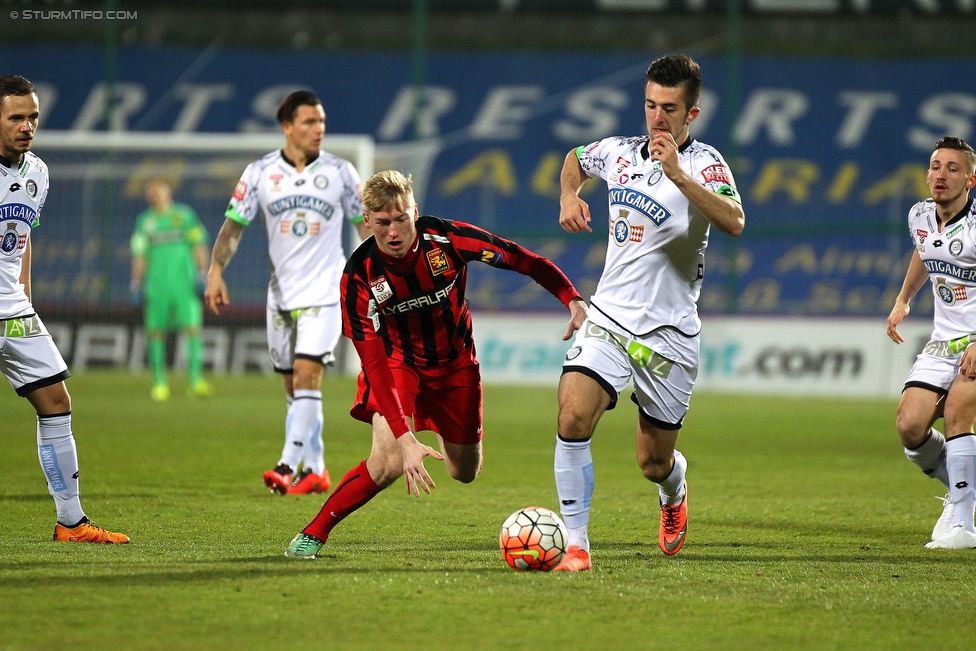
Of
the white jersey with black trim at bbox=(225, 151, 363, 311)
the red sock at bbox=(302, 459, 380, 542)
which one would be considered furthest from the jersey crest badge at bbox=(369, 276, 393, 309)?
the white jersey with black trim at bbox=(225, 151, 363, 311)

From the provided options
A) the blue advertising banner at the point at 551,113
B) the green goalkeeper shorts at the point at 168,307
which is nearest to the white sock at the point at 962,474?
the green goalkeeper shorts at the point at 168,307

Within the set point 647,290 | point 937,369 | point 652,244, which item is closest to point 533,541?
point 647,290

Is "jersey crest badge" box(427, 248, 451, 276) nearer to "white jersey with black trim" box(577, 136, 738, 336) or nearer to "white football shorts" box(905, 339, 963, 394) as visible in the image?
"white jersey with black trim" box(577, 136, 738, 336)

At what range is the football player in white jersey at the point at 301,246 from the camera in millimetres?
7824

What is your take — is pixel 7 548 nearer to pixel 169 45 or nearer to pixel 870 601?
pixel 870 601

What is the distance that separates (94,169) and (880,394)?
1135 centimetres

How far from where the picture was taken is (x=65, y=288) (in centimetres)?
1905

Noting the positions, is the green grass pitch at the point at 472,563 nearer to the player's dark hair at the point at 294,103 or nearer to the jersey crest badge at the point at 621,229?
the jersey crest badge at the point at 621,229

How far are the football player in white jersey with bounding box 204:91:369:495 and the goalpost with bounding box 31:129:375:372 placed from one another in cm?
815

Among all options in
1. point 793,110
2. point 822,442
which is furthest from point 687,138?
point 793,110

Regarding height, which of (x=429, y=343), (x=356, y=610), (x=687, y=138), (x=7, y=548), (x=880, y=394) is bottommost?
(x=880, y=394)

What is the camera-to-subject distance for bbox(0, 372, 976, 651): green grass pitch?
13.3 feet

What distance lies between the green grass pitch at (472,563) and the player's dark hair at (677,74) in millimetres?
1971

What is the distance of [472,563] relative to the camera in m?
5.29
